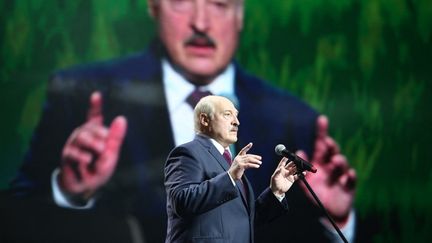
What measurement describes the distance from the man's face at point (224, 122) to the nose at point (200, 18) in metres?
2.30

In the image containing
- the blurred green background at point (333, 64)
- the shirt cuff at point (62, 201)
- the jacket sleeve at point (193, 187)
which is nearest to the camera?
the jacket sleeve at point (193, 187)

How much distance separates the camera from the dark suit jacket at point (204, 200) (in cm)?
188

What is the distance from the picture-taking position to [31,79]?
428 centimetres

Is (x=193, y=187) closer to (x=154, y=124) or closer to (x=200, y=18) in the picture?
(x=154, y=124)

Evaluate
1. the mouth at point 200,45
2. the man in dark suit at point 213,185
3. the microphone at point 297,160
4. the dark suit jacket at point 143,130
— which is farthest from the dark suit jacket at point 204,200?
the mouth at point 200,45

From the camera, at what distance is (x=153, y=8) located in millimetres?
4312

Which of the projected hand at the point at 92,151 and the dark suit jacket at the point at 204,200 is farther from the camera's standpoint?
the projected hand at the point at 92,151

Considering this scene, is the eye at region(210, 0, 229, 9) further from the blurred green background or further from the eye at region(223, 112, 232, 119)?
the eye at region(223, 112, 232, 119)

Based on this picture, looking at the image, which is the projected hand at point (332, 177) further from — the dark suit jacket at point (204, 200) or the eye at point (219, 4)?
the dark suit jacket at point (204, 200)

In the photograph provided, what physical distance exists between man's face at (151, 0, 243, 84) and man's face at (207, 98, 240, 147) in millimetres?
2263

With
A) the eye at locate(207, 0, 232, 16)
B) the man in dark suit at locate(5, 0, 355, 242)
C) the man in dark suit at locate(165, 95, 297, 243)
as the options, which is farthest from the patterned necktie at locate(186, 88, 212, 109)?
the man in dark suit at locate(165, 95, 297, 243)

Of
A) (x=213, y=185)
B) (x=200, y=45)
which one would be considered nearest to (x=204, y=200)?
(x=213, y=185)

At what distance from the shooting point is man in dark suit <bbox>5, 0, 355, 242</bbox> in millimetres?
4203

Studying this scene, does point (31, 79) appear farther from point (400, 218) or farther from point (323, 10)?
point (400, 218)
